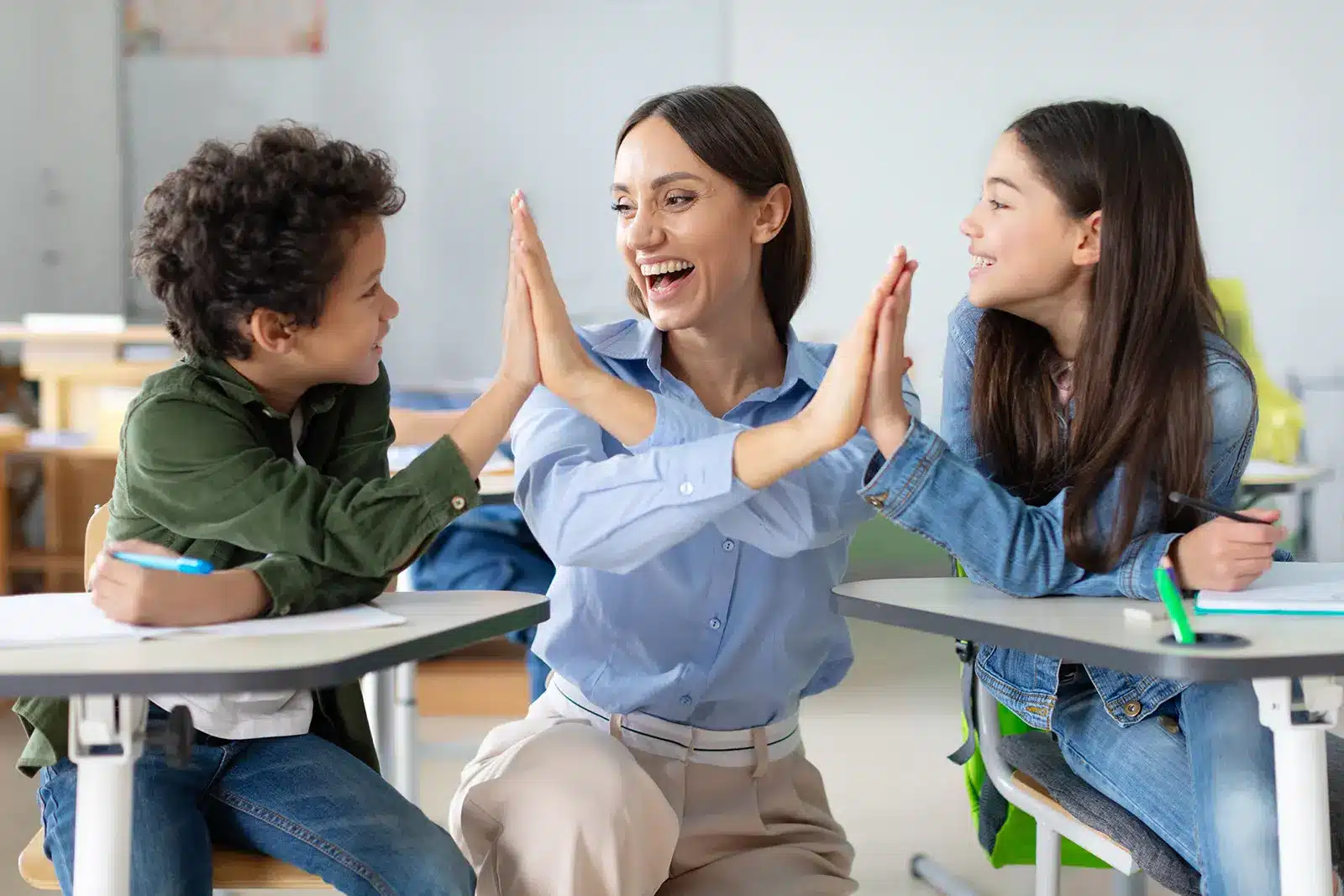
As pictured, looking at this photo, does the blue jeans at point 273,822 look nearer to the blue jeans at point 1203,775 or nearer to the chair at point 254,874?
the chair at point 254,874

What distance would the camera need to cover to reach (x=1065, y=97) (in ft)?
19.5

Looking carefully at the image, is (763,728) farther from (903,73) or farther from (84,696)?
(903,73)

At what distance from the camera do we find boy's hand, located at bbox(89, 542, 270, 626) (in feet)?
4.06

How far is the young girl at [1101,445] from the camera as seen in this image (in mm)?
1428

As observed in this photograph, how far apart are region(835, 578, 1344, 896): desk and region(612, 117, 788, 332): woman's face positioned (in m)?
0.51

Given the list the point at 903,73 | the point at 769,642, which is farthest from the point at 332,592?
the point at 903,73

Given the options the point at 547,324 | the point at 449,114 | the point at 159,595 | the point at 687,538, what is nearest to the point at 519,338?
the point at 547,324

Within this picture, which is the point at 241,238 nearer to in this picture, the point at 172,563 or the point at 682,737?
the point at 172,563

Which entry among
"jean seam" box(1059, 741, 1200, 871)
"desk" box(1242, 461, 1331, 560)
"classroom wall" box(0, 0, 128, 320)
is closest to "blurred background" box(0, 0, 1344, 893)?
"classroom wall" box(0, 0, 128, 320)

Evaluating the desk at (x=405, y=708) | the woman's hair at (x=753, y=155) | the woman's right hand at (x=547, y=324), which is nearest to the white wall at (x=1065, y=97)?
the desk at (x=405, y=708)

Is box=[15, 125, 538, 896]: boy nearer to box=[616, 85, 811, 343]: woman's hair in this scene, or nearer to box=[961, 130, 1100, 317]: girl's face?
box=[616, 85, 811, 343]: woman's hair

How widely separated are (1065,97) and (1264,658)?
5227mm

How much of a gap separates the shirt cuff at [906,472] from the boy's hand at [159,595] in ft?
2.11

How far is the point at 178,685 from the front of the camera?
1.04 meters
